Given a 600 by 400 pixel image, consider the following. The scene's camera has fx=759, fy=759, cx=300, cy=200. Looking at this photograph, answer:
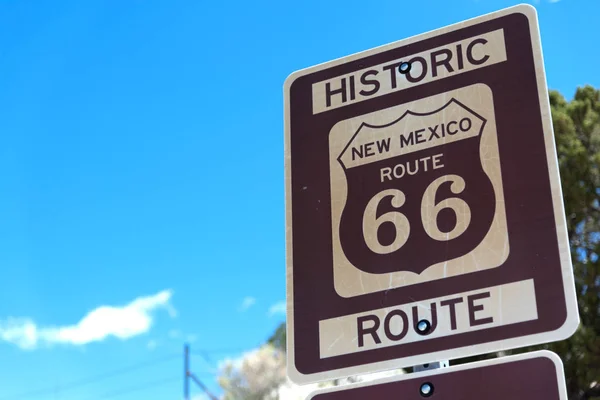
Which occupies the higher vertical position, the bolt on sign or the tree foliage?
the tree foliage

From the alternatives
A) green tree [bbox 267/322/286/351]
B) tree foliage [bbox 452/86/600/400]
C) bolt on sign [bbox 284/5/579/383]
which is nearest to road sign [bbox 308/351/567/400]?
bolt on sign [bbox 284/5/579/383]

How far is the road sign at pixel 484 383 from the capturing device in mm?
1209

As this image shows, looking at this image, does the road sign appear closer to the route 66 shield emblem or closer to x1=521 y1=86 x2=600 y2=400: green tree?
the route 66 shield emblem

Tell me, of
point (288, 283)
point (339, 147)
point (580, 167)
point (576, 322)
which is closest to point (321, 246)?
point (288, 283)

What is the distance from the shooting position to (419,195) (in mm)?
1482

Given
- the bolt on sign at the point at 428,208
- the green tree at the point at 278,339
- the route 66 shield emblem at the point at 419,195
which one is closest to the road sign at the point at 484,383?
the bolt on sign at the point at 428,208

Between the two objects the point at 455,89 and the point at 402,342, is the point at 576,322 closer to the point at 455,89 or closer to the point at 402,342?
the point at 402,342

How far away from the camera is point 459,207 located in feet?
4.69

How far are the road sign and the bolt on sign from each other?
3cm

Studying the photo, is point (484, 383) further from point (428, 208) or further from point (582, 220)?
point (582, 220)

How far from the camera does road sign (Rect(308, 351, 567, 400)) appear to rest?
1.21 meters

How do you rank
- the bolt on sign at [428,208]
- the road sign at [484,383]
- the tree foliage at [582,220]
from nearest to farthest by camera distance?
the road sign at [484,383] → the bolt on sign at [428,208] → the tree foliage at [582,220]

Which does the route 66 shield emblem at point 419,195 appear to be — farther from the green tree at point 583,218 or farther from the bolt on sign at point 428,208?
the green tree at point 583,218

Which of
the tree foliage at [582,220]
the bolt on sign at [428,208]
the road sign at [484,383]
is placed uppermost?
the tree foliage at [582,220]
